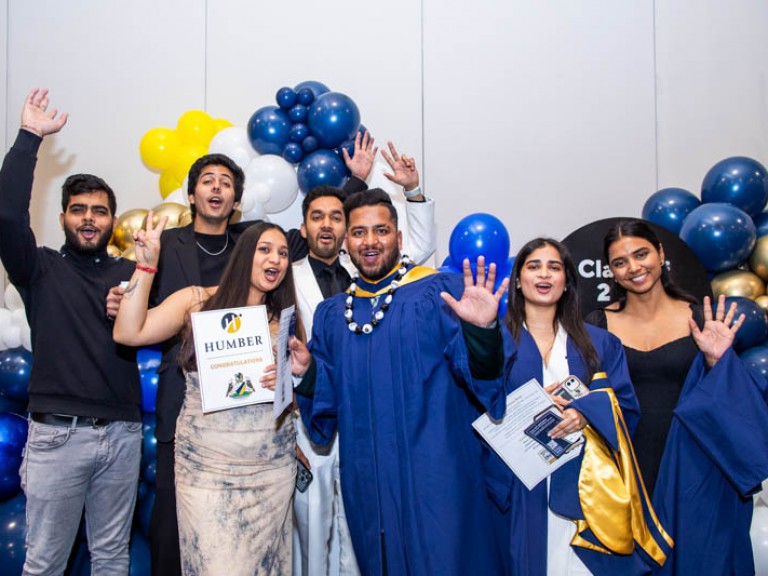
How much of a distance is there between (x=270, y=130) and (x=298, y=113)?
0.21 metres

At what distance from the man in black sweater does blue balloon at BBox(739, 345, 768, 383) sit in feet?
11.2

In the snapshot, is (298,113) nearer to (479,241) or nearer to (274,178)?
(274,178)

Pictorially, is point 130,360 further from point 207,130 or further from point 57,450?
point 207,130

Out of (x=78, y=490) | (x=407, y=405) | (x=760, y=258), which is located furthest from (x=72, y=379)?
(x=760, y=258)

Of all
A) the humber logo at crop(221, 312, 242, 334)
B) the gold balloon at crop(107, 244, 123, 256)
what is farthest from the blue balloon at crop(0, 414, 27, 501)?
the humber logo at crop(221, 312, 242, 334)

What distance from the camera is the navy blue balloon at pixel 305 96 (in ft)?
13.4

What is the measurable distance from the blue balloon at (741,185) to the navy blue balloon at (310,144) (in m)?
2.74

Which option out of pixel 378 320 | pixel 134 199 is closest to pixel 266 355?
pixel 378 320

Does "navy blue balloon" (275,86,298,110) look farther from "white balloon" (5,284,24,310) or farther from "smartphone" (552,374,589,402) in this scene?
"smartphone" (552,374,589,402)

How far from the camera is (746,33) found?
5.67 metres

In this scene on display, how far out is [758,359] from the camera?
3.73 meters

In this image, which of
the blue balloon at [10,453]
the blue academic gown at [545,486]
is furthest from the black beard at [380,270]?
the blue balloon at [10,453]

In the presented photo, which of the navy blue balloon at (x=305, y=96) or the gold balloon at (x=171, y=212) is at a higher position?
the navy blue balloon at (x=305, y=96)

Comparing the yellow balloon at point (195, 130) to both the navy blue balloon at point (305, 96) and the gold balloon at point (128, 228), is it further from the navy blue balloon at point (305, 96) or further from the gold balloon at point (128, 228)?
the navy blue balloon at point (305, 96)
